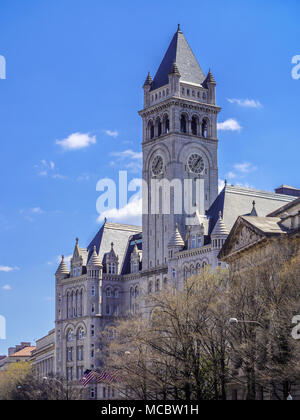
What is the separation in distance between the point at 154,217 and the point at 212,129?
17.3m

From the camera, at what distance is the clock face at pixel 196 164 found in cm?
15850

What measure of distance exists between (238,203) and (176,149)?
48.9 ft

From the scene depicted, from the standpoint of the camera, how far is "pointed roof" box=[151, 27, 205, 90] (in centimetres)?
16050

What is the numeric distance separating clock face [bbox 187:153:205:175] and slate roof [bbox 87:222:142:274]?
87.2ft

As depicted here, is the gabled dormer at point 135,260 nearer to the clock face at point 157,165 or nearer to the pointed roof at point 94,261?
the pointed roof at point 94,261

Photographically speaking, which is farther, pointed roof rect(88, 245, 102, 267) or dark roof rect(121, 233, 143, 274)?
dark roof rect(121, 233, 143, 274)

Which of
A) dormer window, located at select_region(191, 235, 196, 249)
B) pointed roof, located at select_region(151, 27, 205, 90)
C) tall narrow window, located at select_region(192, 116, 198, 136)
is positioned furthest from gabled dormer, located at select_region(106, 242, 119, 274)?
dormer window, located at select_region(191, 235, 196, 249)

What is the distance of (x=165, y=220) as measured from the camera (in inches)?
6176

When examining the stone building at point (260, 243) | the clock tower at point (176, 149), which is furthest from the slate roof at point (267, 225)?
the clock tower at point (176, 149)

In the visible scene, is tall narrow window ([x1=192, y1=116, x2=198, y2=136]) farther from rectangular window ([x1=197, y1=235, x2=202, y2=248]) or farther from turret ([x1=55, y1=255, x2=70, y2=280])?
turret ([x1=55, y1=255, x2=70, y2=280])

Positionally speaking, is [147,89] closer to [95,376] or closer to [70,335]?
[70,335]
